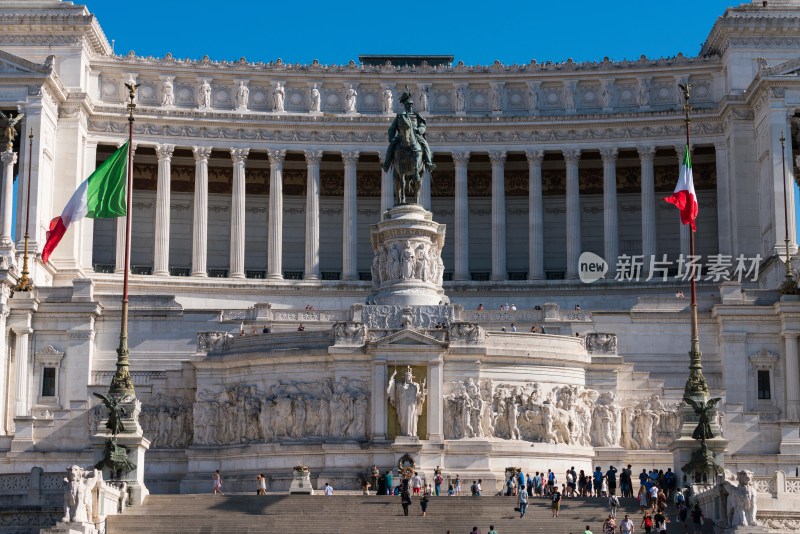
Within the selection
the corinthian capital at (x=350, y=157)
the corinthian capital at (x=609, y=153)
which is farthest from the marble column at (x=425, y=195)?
the corinthian capital at (x=609, y=153)

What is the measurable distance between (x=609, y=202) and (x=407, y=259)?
36.9 metres

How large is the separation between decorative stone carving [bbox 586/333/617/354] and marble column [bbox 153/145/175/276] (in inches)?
1545

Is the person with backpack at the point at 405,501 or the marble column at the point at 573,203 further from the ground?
the marble column at the point at 573,203

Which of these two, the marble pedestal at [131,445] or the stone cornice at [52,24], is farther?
the stone cornice at [52,24]

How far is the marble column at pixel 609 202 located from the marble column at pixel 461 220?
9291 millimetres

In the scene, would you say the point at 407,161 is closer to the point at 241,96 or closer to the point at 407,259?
the point at 407,259

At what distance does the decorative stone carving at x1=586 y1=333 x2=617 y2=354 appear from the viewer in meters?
78.2

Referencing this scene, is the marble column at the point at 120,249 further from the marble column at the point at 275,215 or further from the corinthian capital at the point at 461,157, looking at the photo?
the corinthian capital at the point at 461,157

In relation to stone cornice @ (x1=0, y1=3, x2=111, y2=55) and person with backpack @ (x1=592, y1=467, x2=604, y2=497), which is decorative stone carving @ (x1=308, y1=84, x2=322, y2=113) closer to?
stone cornice @ (x1=0, y1=3, x2=111, y2=55)

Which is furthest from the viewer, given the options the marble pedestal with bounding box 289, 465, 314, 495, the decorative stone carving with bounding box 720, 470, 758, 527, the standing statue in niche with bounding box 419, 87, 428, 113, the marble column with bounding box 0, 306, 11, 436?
the standing statue in niche with bounding box 419, 87, 428, 113

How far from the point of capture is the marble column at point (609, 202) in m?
112

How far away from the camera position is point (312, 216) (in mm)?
113562

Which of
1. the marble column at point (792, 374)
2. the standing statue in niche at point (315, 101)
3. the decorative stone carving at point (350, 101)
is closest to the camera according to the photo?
the marble column at point (792, 374)

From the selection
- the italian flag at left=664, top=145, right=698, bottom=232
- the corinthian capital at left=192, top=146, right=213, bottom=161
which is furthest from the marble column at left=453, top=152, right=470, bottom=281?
the italian flag at left=664, top=145, right=698, bottom=232
